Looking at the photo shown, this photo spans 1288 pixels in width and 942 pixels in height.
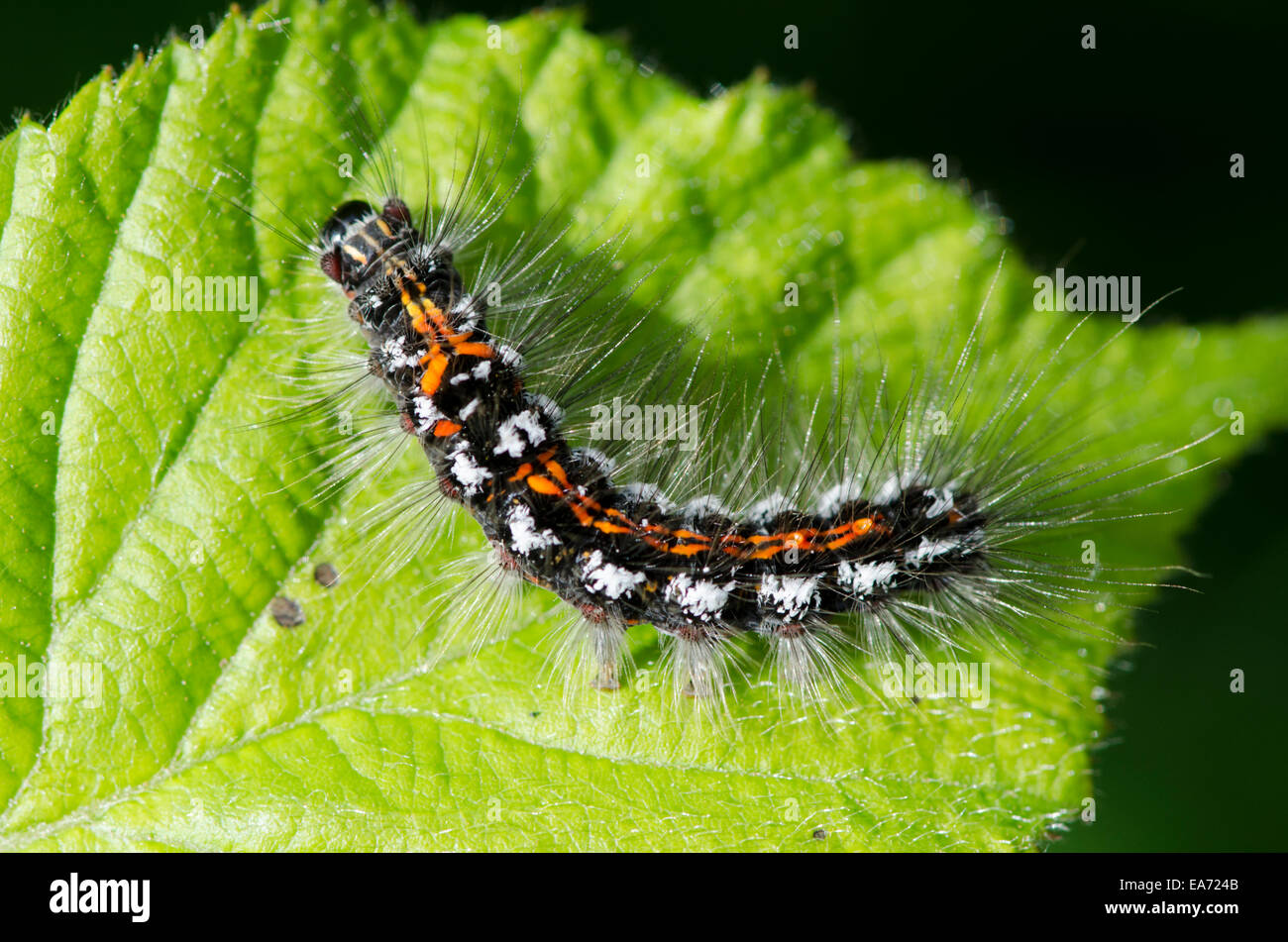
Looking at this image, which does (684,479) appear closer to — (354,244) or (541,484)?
(541,484)

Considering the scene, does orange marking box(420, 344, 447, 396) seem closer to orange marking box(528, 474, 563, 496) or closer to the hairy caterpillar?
the hairy caterpillar

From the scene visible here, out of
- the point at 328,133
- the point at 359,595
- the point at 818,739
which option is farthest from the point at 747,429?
the point at 328,133

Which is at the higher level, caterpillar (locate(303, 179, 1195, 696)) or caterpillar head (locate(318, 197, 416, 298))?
caterpillar head (locate(318, 197, 416, 298))

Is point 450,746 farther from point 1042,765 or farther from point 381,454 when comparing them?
point 1042,765

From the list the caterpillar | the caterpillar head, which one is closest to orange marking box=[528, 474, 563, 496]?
the caterpillar

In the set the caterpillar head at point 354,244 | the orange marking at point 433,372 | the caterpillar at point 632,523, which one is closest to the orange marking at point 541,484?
the caterpillar at point 632,523

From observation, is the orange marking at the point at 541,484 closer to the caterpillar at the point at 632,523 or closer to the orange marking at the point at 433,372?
the caterpillar at the point at 632,523
